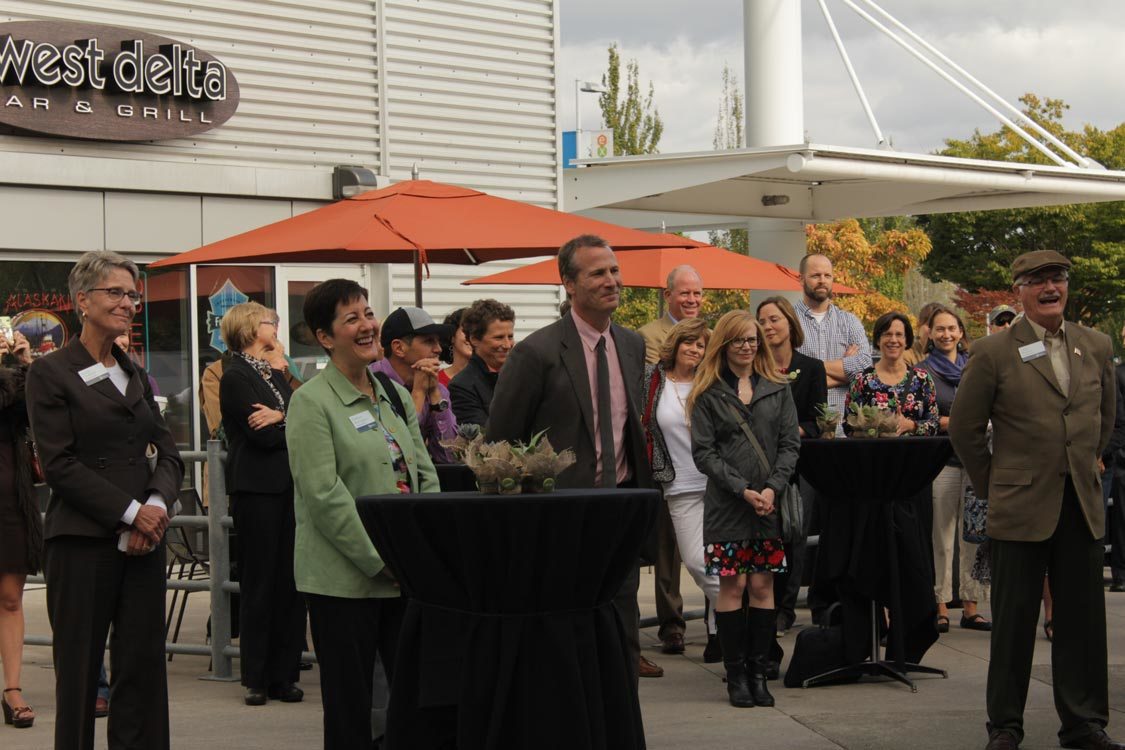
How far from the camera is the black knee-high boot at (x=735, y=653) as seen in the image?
7.88m

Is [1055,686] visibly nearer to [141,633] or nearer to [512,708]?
[512,708]

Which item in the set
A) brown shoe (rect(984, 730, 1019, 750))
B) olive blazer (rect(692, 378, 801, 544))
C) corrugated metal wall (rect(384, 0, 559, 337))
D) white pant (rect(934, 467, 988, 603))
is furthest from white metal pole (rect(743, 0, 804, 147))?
brown shoe (rect(984, 730, 1019, 750))

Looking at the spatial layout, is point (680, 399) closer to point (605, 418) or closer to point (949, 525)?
point (949, 525)

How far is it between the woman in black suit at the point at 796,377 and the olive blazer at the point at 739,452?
4.88 ft

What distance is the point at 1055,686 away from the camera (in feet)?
22.5

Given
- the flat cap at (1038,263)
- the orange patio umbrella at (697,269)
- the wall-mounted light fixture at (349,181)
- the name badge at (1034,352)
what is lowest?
the name badge at (1034,352)

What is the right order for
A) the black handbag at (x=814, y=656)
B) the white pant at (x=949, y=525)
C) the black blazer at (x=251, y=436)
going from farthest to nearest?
the white pant at (x=949, y=525) < the black handbag at (x=814, y=656) < the black blazer at (x=251, y=436)

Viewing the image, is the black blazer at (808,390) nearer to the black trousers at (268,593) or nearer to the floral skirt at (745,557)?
the floral skirt at (745,557)

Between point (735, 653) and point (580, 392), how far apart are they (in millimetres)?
2665

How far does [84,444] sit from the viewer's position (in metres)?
5.88

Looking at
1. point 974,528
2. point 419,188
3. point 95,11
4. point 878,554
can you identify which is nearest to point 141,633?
point 878,554

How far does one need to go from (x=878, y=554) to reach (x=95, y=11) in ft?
29.3

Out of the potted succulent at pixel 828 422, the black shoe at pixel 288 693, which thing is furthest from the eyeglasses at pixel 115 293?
the potted succulent at pixel 828 422

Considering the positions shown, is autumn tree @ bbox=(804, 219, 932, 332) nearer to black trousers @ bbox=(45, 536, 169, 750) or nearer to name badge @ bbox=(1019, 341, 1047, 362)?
name badge @ bbox=(1019, 341, 1047, 362)
